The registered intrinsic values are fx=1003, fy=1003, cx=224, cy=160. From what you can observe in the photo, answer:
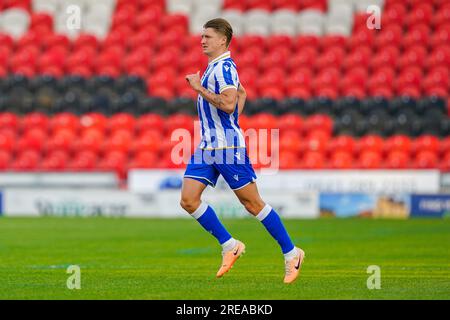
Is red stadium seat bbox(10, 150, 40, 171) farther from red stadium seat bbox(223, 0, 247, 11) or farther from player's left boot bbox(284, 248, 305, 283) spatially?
player's left boot bbox(284, 248, 305, 283)

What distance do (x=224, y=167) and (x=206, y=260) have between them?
3.50 metres

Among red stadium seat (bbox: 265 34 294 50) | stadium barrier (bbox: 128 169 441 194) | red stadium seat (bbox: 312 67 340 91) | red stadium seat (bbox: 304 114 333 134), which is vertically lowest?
stadium barrier (bbox: 128 169 441 194)

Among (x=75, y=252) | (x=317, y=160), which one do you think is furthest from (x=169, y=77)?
(x=75, y=252)

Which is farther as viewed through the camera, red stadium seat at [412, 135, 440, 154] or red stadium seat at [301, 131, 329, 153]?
red stadium seat at [301, 131, 329, 153]

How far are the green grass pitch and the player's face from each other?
2419 mm

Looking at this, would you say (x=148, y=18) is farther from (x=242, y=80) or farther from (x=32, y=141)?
(x=32, y=141)

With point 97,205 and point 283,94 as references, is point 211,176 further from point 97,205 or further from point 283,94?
point 283,94

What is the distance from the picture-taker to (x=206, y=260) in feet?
44.8

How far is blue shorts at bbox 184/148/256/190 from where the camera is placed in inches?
408

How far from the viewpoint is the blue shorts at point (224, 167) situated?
10.4 metres

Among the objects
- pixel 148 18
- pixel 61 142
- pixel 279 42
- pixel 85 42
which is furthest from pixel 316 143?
pixel 85 42

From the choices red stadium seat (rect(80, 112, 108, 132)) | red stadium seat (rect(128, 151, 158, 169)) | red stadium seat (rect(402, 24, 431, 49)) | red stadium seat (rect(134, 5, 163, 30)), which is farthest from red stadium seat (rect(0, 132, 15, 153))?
red stadium seat (rect(402, 24, 431, 49))

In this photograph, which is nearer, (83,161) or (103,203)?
(103,203)
